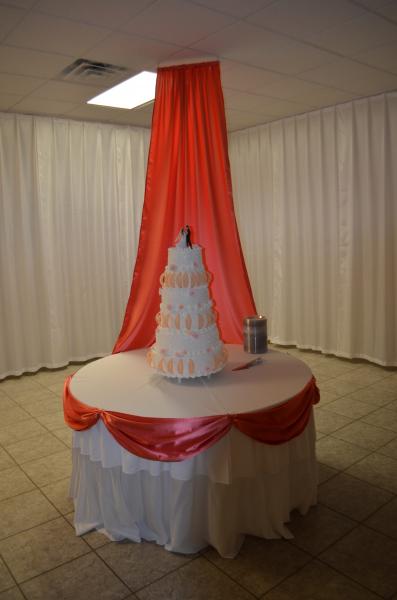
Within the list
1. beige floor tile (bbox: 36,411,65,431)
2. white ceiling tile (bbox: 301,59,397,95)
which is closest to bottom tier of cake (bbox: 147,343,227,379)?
beige floor tile (bbox: 36,411,65,431)

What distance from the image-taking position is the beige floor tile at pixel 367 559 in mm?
2076

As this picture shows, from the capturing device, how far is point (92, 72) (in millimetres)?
3498

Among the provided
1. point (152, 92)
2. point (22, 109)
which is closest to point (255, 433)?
point (152, 92)

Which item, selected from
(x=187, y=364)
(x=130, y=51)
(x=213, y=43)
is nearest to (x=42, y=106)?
(x=130, y=51)

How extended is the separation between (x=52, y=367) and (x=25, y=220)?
1.56m

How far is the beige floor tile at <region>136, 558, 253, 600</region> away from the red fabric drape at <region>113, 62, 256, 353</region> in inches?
59.1

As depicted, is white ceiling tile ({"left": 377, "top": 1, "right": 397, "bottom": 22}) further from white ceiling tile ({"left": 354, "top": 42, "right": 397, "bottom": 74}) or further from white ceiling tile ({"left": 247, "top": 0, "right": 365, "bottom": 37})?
white ceiling tile ({"left": 354, "top": 42, "right": 397, "bottom": 74})

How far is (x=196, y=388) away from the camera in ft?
8.38

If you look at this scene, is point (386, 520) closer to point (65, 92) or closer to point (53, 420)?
point (53, 420)

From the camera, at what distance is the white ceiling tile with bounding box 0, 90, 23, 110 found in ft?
13.5

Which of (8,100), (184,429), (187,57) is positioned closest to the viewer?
(184,429)

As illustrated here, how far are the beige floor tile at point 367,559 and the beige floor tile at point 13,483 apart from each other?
1.78 m

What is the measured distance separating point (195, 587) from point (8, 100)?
4.03 m

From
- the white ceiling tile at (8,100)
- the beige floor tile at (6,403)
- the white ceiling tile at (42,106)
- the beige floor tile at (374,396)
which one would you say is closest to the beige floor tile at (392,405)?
the beige floor tile at (374,396)
